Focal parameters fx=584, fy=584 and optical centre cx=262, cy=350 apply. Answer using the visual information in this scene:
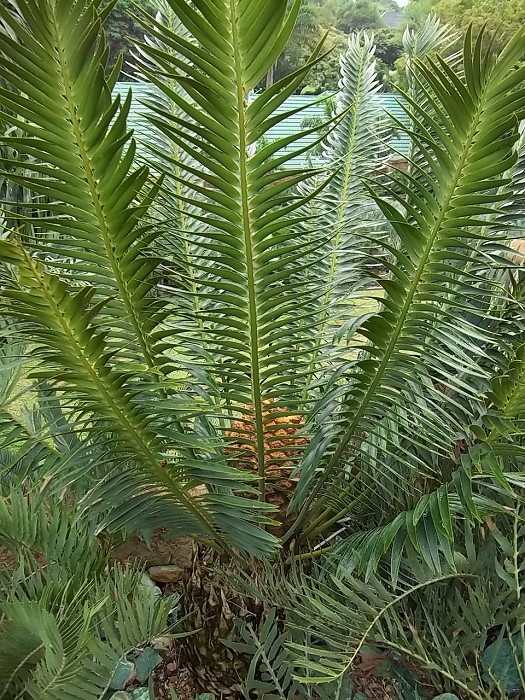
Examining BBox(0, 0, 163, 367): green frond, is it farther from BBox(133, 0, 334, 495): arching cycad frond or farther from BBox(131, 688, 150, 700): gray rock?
BBox(131, 688, 150, 700): gray rock

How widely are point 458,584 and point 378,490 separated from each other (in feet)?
0.54

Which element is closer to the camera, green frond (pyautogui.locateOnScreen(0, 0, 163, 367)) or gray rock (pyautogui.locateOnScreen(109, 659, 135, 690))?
green frond (pyautogui.locateOnScreen(0, 0, 163, 367))

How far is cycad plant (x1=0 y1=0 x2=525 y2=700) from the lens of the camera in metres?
0.47

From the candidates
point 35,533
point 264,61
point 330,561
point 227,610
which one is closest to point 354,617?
point 330,561

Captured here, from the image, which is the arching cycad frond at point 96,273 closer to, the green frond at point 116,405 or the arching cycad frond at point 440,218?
the green frond at point 116,405

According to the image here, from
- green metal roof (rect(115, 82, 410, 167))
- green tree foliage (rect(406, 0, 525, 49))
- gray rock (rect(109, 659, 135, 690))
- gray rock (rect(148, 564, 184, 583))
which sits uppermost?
green tree foliage (rect(406, 0, 525, 49))

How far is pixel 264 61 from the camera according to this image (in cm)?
47

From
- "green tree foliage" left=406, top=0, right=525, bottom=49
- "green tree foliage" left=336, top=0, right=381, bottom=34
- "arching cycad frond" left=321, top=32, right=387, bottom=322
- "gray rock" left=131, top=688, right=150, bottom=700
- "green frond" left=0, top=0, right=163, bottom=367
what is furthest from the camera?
"green tree foliage" left=336, top=0, right=381, bottom=34

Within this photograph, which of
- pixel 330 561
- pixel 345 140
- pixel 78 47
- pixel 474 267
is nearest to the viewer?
pixel 78 47

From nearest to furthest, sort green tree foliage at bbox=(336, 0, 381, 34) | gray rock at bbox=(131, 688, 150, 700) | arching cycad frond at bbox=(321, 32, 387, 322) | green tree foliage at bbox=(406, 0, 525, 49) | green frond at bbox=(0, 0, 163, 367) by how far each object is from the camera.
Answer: green frond at bbox=(0, 0, 163, 367) < gray rock at bbox=(131, 688, 150, 700) < arching cycad frond at bbox=(321, 32, 387, 322) < green tree foliage at bbox=(406, 0, 525, 49) < green tree foliage at bbox=(336, 0, 381, 34)

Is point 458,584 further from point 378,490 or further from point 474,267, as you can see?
point 474,267

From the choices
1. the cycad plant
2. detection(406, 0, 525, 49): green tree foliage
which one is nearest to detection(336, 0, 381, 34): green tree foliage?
detection(406, 0, 525, 49): green tree foliage

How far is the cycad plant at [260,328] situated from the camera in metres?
0.47

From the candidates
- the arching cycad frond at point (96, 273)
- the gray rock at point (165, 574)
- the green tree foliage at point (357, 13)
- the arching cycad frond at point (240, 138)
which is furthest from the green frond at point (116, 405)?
the green tree foliage at point (357, 13)
